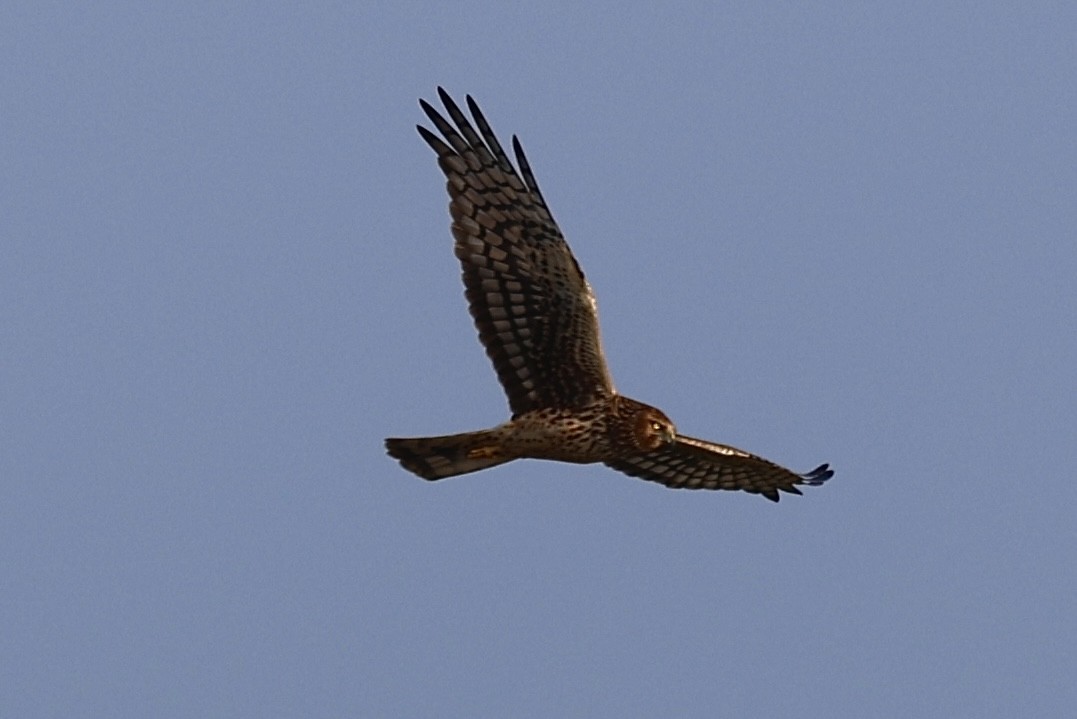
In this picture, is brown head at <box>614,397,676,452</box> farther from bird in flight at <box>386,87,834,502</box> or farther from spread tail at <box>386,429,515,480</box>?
spread tail at <box>386,429,515,480</box>

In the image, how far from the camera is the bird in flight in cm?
1340

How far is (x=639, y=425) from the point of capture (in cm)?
1366

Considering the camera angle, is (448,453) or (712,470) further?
Result: (712,470)

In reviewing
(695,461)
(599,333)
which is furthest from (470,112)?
(695,461)

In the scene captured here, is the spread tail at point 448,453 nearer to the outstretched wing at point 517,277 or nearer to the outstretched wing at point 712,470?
the outstretched wing at point 517,277

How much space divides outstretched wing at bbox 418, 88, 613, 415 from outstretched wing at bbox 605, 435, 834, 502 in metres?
0.80

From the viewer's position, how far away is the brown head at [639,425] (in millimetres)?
13641

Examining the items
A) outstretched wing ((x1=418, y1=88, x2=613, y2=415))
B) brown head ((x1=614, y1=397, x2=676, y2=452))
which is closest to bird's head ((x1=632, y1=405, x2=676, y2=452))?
brown head ((x1=614, y1=397, x2=676, y2=452))

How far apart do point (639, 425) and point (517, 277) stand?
44.0 inches

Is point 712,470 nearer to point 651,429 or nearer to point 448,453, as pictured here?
point 651,429

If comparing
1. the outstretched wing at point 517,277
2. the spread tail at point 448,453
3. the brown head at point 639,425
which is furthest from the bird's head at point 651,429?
the spread tail at point 448,453

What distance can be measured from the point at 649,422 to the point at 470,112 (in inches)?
81.9

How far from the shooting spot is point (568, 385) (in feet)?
44.8

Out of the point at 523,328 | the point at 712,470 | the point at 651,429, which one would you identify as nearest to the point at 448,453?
the point at 523,328
